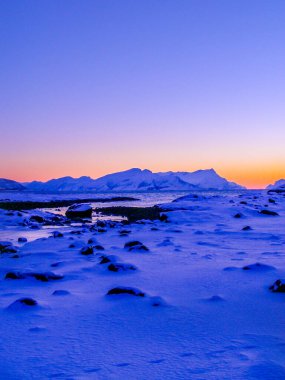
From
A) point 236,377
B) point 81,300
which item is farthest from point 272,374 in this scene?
point 81,300

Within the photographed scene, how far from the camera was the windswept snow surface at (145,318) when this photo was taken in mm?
2596

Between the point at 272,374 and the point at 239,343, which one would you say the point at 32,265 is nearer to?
the point at 239,343

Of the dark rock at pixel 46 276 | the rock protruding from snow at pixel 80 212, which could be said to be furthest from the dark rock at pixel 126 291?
the rock protruding from snow at pixel 80 212

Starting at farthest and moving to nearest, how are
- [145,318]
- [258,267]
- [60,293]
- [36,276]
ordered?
[258,267] < [36,276] < [60,293] < [145,318]

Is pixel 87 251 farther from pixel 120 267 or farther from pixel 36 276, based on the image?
pixel 36 276

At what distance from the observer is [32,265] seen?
666 cm

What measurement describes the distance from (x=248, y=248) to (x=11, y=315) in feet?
18.5

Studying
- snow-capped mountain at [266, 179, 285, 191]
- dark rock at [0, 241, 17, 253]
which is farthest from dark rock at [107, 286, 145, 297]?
snow-capped mountain at [266, 179, 285, 191]

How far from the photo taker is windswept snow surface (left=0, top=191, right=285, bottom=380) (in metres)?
2.60

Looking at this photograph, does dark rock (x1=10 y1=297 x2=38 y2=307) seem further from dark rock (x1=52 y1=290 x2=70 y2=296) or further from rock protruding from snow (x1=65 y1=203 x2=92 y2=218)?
rock protruding from snow (x1=65 y1=203 x2=92 y2=218)

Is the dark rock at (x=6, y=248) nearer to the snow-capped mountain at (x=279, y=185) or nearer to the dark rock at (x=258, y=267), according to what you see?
the dark rock at (x=258, y=267)

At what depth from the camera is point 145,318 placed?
12.1 feet

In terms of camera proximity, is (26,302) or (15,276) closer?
(26,302)

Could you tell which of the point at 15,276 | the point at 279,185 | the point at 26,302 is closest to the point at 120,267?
the point at 15,276
